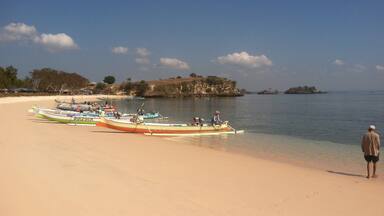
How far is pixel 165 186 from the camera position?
462 inches

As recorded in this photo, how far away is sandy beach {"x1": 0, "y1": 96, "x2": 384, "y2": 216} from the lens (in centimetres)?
949

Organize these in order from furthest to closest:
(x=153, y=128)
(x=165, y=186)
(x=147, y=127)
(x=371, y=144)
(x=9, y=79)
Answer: (x=9, y=79)
(x=153, y=128)
(x=147, y=127)
(x=371, y=144)
(x=165, y=186)

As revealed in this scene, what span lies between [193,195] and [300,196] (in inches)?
128

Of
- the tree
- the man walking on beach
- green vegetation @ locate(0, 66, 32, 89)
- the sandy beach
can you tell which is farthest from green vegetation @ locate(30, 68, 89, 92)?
the man walking on beach

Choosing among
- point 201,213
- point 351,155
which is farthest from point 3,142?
point 351,155

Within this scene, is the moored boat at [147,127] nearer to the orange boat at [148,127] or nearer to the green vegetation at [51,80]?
the orange boat at [148,127]

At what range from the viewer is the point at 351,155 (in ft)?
72.9

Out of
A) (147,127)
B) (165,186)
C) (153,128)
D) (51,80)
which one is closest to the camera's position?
(165,186)

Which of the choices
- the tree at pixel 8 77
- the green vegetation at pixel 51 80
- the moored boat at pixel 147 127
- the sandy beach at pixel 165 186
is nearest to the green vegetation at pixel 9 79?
the tree at pixel 8 77

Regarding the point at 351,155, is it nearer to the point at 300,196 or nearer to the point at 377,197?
the point at 377,197

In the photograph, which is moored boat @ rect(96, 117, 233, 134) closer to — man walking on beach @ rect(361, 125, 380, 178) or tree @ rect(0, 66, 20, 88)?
man walking on beach @ rect(361, 125, 380, 178)

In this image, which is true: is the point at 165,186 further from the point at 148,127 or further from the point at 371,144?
the point at 148,127

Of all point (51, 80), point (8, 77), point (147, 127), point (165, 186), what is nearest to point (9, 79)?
point (8, 77)

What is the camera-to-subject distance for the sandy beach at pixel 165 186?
9.49 meters
